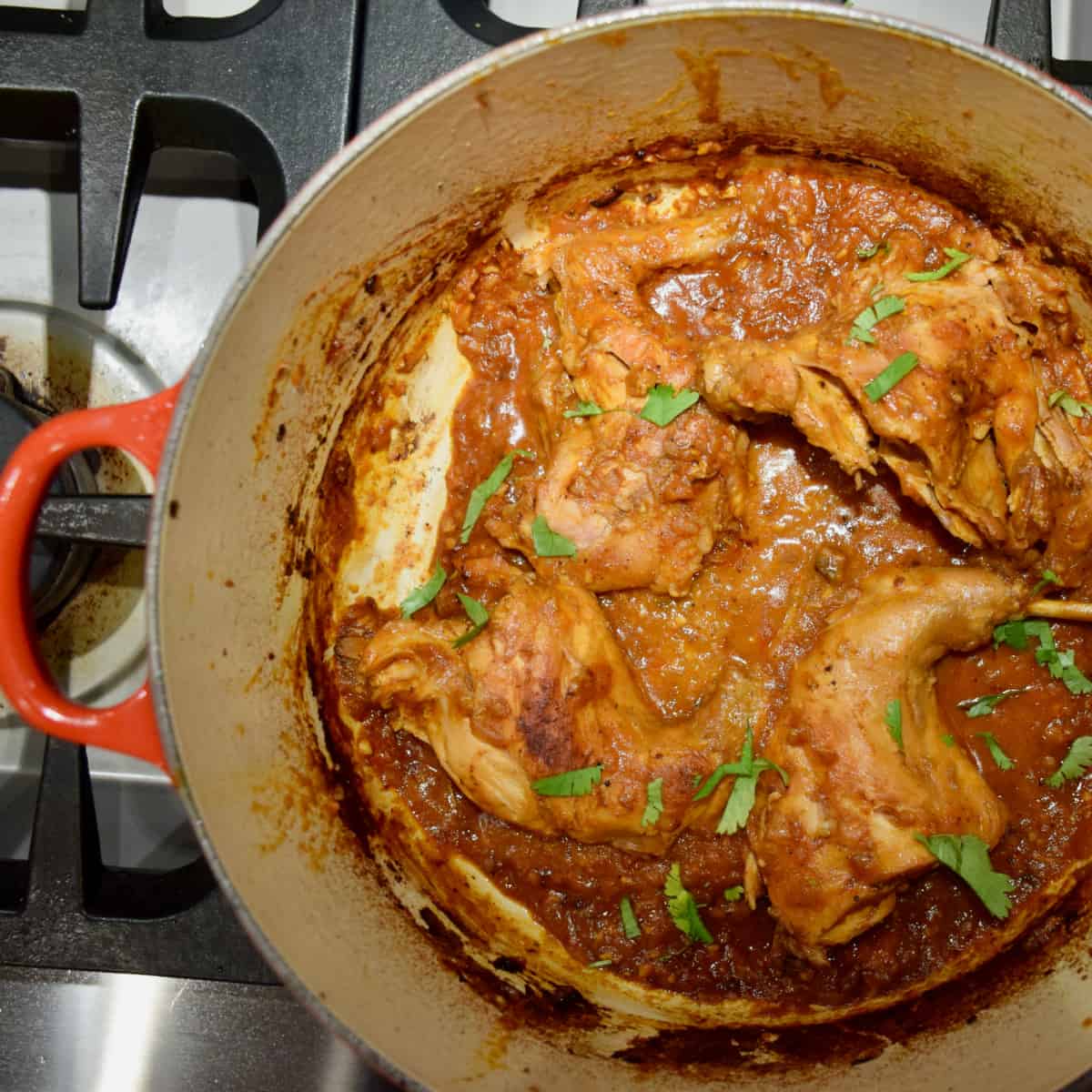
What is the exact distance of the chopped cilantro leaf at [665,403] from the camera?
1.90 metres

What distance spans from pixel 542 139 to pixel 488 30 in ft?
0.89

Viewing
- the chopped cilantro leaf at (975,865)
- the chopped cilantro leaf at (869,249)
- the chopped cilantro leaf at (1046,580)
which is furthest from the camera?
the chopped cilantro leaf at (869,249)

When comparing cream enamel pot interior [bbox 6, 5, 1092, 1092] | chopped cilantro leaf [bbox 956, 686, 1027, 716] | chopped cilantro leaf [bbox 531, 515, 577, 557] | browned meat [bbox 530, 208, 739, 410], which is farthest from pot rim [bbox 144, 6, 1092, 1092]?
chopped cilantro leaf [bbox 956, 686, 1027, 716]

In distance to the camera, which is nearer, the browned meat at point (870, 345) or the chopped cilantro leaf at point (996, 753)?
the browned meat at point (870, 345)

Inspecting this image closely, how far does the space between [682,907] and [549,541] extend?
80cm

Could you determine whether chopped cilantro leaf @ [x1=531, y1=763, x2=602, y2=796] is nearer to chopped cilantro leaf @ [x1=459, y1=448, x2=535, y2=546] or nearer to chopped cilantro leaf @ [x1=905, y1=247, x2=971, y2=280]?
chopped cilantro leaf @ [x1=459, y1=448, x2=535, y2=546]

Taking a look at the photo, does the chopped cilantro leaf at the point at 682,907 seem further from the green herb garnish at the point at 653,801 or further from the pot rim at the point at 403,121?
the pot rim at the point at 403,121

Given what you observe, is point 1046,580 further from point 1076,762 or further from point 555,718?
point 555,718

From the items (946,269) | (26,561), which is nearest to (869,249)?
(946,269)

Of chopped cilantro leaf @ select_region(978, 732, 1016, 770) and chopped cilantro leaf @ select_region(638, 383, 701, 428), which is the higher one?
chopped cilantro leaf @ select_region(638, 383, 701, 428)

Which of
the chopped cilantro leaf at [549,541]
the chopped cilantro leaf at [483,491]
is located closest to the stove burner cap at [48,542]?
the chopped cilantro leaf at [483,491]

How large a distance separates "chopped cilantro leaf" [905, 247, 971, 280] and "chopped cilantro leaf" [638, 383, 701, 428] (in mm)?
494

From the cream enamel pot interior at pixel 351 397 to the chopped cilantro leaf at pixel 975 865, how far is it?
0.66 ft

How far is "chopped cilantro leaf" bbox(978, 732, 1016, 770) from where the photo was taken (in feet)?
6.51
